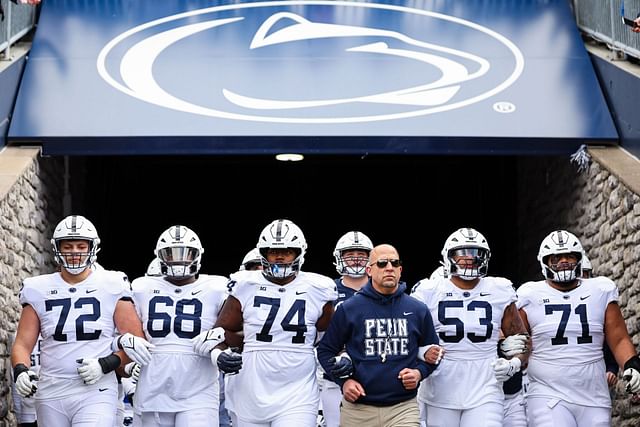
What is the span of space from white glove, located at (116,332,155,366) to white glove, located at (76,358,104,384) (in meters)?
0.22

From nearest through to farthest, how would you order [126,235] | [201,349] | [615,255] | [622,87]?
[201,349] → [615,255] → [622,87] → [126,235]

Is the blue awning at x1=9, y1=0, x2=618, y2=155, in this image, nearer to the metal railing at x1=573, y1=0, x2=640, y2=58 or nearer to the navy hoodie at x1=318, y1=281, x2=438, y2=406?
the metal railing at x1=573, y1=0, x2=640, y2=58

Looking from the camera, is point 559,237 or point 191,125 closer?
point 559,237

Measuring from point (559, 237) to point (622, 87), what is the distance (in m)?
3.71

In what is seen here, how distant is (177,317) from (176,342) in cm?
18

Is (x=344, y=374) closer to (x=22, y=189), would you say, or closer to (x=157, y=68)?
(x=22, y=189)

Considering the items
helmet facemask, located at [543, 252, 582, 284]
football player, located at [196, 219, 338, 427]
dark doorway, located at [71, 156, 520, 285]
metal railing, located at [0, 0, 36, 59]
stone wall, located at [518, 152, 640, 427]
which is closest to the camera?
football player, located at [196, 219, 338, 427]

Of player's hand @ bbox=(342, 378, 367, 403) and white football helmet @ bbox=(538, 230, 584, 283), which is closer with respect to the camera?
player's hand @ bbox=(342, 378, 367, 403)

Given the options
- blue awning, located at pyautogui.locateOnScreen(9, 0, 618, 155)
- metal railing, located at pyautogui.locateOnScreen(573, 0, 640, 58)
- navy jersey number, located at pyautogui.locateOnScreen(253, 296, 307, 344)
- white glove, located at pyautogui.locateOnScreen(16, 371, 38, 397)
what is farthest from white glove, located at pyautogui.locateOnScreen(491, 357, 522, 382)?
metal railing, located at pyautogui.locateOnScreen(573, 0, 640, 58)

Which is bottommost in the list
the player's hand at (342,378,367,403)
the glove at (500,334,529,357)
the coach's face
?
the player's hand at (342,378,367,403)

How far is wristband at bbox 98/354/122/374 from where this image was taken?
8695 mm

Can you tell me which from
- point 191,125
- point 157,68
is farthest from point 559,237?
point 157,68

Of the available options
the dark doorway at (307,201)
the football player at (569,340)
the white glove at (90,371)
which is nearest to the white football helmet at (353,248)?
the football player at (569,340)

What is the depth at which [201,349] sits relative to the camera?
877cm
